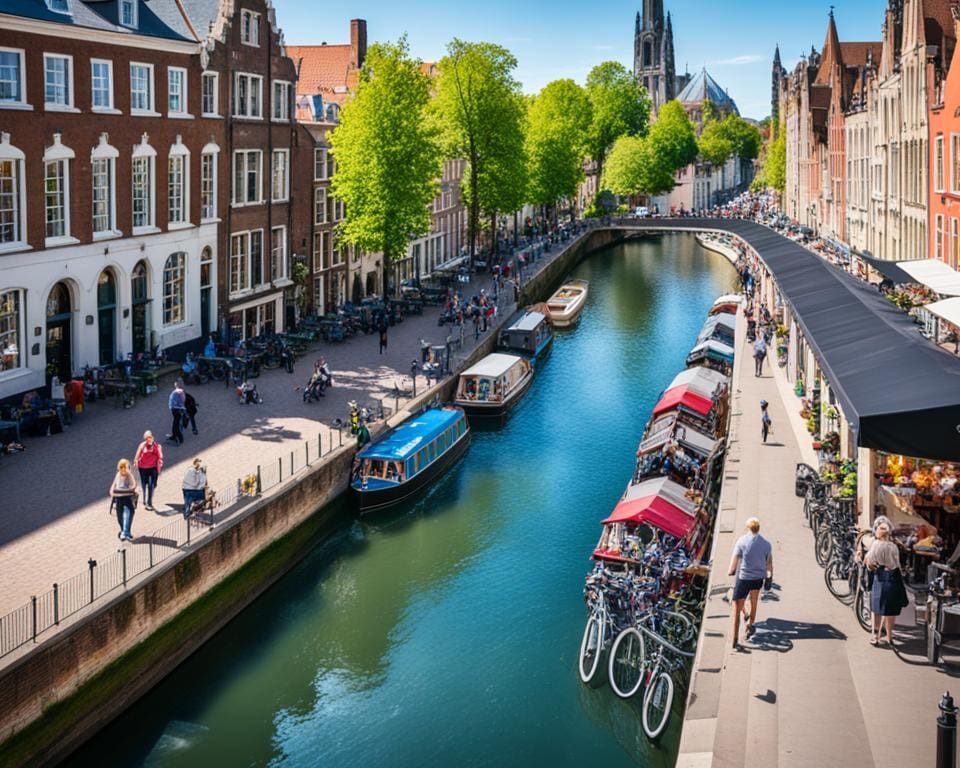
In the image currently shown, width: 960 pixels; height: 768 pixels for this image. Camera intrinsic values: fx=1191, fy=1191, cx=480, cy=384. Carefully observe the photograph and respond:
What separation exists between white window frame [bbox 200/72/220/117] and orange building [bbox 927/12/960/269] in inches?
1049

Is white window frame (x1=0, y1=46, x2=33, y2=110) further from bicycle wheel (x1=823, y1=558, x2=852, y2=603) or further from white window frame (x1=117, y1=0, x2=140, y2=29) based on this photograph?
bicycle wheel (x1=823, y1=558, x2=852, y2=603)

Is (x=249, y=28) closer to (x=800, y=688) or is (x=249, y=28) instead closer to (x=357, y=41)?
(x=357, y=41)

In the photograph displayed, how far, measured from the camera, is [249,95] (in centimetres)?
4897

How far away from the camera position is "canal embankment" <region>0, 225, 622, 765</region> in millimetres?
19188

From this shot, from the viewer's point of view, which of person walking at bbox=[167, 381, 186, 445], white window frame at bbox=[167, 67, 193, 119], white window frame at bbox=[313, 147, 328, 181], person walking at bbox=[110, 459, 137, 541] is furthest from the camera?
white window frame at bbox=[313, 147, 328, 181]

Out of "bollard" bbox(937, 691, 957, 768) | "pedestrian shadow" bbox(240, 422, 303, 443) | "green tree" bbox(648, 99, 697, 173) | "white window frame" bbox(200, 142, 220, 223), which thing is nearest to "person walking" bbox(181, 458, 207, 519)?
"pedestrian shadow" bbox(240, 422, 303, 443)

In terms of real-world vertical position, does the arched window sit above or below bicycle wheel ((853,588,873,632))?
above

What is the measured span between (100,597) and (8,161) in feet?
60.6

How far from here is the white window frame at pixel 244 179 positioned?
48312mm

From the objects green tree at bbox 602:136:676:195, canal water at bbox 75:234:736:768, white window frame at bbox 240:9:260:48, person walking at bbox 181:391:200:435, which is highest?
green tree at bbox 602:136:676:195

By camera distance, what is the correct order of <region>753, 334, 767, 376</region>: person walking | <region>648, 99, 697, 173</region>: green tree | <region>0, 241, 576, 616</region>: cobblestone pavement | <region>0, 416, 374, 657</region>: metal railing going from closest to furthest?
<region>0, 416, 374, 657</region>: metal railing, <region>0, 241, 576, 616</region>: cobblestone pavement, <region>753, 334, 767, 376</region>: person walking, <region>648, 99, 697, 173</region>: green tree

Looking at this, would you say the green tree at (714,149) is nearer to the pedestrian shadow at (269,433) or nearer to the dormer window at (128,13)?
the dormer window at (128,13)

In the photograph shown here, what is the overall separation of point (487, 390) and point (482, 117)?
35163 mm

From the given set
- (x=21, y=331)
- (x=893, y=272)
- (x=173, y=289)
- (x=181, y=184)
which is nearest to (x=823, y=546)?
(x=893, y=272)
